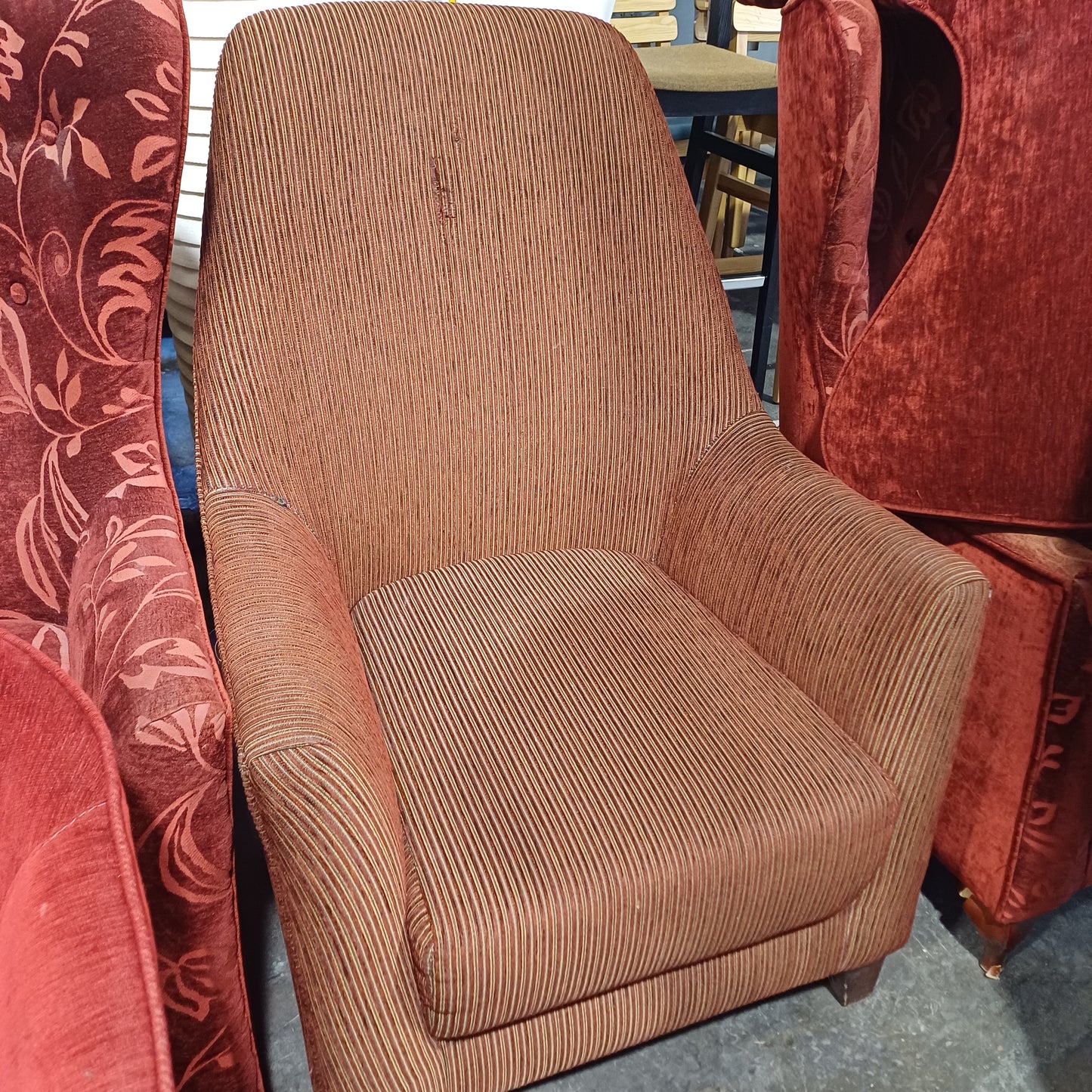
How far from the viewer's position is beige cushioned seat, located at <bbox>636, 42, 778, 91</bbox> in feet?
6.82

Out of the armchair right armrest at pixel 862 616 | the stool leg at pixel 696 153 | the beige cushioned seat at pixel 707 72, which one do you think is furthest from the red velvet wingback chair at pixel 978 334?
the stool leg at pixel 696 153

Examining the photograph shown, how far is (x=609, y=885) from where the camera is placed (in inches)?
32.9

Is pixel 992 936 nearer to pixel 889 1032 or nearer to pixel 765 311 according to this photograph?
pixel 889 1032

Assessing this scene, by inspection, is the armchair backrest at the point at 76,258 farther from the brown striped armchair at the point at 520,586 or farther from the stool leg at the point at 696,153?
the stool leg at the point at 696,153

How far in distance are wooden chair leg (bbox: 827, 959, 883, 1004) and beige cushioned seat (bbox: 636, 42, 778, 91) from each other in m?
1.59

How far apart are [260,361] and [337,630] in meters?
0.32

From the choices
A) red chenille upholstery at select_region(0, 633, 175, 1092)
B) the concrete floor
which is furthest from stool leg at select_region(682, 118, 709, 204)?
red chenille upholstery at select_region(0, 633, 175, 1092)

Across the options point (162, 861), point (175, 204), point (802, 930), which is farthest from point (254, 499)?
point (802, 930)

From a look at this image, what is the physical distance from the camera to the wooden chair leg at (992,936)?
1.19m

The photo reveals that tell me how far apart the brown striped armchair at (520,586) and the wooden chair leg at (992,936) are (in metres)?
0.19

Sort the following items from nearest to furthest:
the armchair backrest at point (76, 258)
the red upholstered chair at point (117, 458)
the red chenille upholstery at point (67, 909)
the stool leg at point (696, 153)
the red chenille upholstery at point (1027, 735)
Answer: the red chenille upholstery at point (67, 909) → the red upholstered chair at point (117, 458) → the armchair backrest at point (76, 258) → the red chenille upholstery at point (1027, 735) → the stool leg at point (696, 153)

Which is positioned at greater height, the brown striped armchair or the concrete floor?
the brown striped armchair

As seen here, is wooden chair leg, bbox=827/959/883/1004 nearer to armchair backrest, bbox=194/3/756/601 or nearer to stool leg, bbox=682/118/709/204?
armchair backrest, bbox=194/3/756/601

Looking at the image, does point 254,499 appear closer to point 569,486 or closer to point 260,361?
point 260,361
